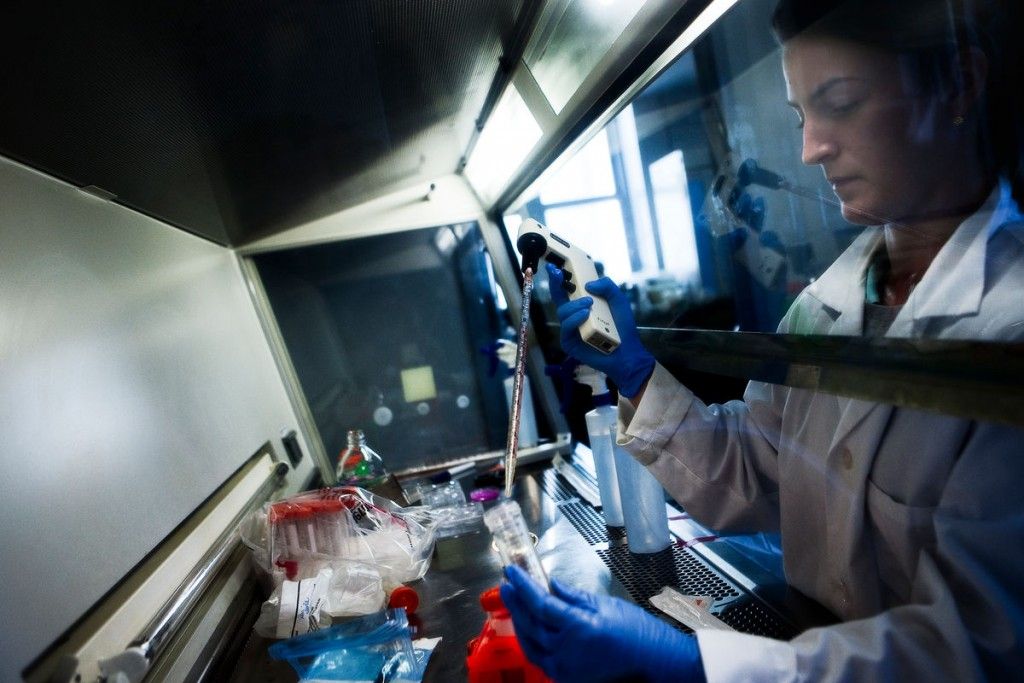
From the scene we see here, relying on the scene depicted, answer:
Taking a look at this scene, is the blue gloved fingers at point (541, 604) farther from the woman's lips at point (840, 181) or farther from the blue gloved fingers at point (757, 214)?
the blue gloved fingers at point (757, 214)

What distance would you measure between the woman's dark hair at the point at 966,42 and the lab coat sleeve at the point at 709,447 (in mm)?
604

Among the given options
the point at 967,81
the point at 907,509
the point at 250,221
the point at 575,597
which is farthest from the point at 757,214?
the point at 250,221

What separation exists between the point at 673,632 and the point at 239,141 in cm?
126

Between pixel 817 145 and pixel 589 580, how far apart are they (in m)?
1.01

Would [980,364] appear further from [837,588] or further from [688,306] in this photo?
[688,306]

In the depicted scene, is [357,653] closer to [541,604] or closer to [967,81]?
[541,604]

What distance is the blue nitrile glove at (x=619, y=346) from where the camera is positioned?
1.27 m

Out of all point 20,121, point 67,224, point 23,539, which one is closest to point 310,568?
point 23,539

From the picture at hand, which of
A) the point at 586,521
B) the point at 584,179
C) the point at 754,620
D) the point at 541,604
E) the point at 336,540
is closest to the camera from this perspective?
the point at 541,604

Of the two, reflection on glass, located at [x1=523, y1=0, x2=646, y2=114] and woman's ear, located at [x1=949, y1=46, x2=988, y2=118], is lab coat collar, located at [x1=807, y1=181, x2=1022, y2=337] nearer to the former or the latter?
woman's ear, located at [x1=949, y1=46, x2=988, y2=118]

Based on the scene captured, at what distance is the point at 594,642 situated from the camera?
2.49 ft

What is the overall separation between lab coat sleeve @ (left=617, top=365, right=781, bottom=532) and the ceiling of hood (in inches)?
34.0

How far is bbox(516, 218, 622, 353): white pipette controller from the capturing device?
125 cm

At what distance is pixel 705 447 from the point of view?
1.23m
